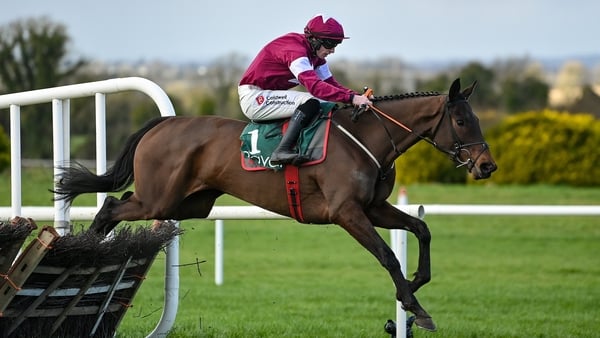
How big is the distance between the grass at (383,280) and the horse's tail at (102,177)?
2.20 feet

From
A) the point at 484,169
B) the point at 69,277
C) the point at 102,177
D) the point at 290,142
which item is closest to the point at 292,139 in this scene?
the point at 290,142

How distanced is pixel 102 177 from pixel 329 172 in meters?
1.48

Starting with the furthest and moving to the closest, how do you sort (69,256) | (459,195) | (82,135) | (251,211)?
(82,135) < (459,195) < (251,211) < (69,256)

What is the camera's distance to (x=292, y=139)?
5.68 m

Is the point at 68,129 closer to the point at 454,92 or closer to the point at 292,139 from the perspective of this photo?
the point at 292,139

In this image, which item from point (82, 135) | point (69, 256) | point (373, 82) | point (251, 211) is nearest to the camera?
point (69, 256)

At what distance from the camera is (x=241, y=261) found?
1383cm

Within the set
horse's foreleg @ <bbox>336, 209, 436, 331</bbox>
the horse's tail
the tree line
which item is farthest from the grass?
the tree line

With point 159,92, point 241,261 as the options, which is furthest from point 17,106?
point 241,261

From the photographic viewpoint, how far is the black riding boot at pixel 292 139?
5652 millimetres

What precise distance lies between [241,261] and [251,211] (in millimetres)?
7823

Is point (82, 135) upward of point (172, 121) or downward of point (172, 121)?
downward

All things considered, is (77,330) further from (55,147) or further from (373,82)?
(373,82)

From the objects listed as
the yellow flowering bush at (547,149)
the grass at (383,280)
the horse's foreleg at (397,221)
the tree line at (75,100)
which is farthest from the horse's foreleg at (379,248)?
the yellow flowering bush at (547,149)
